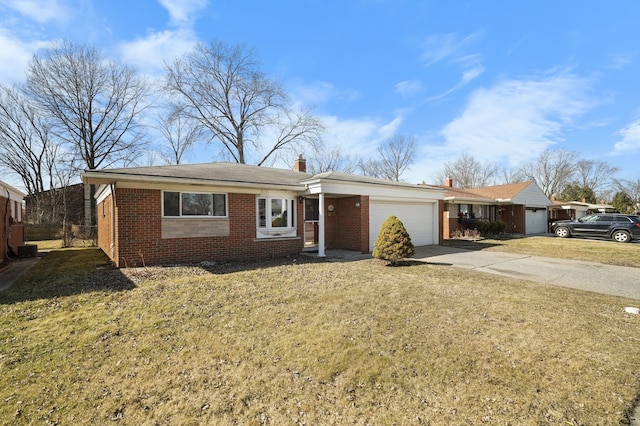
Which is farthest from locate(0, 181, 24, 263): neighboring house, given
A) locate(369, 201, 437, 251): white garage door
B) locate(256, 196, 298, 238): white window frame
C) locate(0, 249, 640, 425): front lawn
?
locate(369, 201, 437, 251): white garage door

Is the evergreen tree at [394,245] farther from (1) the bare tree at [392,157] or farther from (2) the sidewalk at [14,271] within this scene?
(1) the bare tree at [392,157]

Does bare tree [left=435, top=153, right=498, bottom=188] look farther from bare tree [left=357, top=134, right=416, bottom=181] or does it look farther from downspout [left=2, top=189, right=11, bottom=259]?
downspout [left=2, top=189, right=11, bottom=259]

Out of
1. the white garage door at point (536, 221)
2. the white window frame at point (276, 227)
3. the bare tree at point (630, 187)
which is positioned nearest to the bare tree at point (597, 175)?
the bare tree at point (630, 187)

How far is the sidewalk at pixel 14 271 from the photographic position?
25.5 feet

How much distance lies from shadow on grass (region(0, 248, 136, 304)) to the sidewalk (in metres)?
0.18

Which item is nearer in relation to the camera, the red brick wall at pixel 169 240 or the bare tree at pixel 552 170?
the red brick wall at pixel 169 240

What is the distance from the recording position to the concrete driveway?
24.8ft

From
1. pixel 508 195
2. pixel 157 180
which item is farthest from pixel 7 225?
pixel 508 195

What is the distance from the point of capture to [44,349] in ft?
13.3

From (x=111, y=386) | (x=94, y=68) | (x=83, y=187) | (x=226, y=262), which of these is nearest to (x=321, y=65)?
(x=226, y=262)

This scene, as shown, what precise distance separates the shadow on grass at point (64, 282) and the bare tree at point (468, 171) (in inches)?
1813

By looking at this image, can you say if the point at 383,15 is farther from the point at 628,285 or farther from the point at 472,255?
the point at 628,285

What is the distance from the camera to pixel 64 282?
7.38 meters

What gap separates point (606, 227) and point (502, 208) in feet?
22.7
